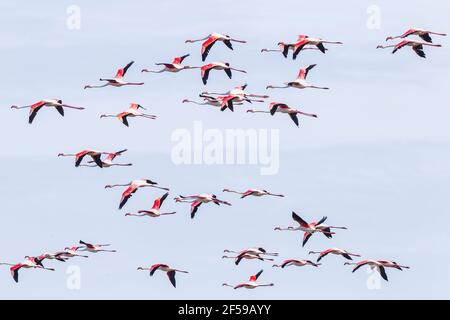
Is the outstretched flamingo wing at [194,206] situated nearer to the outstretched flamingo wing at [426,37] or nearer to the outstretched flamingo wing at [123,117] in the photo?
the outstretched flamingo wing at [123,117]

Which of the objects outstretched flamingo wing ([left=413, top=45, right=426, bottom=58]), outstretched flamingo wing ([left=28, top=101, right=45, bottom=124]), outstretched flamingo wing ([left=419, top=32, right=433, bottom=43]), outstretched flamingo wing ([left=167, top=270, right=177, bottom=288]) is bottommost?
outstretched flamingo wing ([left=167, top=270, right=177, bottom=288])

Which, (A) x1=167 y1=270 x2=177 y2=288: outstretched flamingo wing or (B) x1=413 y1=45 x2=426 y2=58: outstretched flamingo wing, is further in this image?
(B) x1=413 y1=45 x2=426 y2=58: outstretched flamingo wing

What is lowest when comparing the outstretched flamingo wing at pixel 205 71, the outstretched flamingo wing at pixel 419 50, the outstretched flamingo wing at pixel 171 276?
the outstretched flamingo wing at pixel 171 276

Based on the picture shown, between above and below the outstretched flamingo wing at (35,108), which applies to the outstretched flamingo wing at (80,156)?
below

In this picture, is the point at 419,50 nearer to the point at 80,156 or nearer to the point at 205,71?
the point at 205,71

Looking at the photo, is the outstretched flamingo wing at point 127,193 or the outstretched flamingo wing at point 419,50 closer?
the outstretched flamingo wing at point 127,193

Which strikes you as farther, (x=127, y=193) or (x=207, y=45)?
(x=207, y=45)

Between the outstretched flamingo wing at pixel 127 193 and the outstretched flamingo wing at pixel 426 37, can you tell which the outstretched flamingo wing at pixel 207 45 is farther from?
the outstretched flamingo wing at pixel 426 37

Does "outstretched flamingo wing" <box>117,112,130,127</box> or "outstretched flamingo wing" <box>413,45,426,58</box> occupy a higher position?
"outstretched flamingo wing" <box>413,45,426,58</box>

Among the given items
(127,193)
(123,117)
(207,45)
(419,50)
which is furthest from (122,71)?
(419,50)

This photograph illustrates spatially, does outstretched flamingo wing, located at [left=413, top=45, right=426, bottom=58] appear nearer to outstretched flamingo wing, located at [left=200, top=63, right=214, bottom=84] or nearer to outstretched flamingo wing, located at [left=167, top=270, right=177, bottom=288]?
outstretched flamingo wing, located at [left=200, top=63, right=214, bottom=84]
